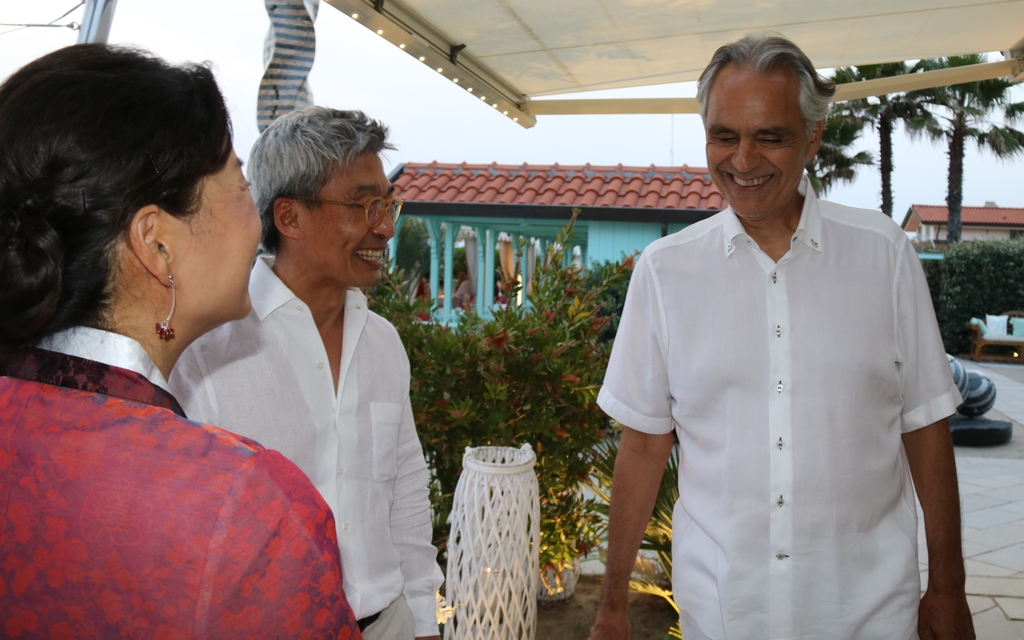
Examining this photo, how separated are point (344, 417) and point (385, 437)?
0.12 meters

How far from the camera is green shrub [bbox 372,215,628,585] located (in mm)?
3648

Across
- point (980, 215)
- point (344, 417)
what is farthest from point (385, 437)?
point (980, 215)

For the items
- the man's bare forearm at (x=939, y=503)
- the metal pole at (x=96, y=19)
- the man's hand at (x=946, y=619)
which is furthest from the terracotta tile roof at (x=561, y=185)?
the man's hand at (x=946, y=619)

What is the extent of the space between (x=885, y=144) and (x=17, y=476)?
27.7 m

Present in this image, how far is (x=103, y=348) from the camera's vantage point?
83 cm

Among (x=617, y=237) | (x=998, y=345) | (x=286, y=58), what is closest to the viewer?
(x=286, y=58)

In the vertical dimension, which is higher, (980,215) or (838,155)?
(980,215)

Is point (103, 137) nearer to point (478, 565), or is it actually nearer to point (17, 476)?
point (17, 476)

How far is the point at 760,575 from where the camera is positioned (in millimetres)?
1780

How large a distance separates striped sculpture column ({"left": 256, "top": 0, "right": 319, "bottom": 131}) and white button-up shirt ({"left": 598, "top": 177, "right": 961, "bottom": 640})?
6.41 feet

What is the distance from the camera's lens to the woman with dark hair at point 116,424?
2.38ft

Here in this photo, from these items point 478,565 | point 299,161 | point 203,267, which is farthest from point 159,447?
point 478,565

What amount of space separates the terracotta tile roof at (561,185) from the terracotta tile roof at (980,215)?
3671cm

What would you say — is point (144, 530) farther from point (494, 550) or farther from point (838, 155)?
point (838, 155)
